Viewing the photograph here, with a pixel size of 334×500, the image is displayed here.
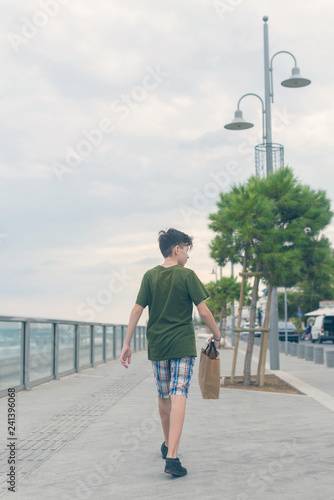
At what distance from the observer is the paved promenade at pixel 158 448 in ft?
14.4

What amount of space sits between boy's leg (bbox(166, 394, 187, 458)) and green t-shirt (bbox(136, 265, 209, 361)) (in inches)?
12.7

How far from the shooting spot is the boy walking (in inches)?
192

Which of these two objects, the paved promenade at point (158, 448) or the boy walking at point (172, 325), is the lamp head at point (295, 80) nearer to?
the paved promenade at point (158, 448)

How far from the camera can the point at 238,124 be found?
54.9 feet

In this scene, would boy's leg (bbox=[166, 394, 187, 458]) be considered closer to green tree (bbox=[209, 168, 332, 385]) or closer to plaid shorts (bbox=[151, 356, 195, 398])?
plaid shorts (bbox=[151, 356, 195, 398])

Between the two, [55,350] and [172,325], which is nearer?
[172,325]

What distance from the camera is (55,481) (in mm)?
4617

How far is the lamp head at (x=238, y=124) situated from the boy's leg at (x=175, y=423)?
12.6 meters

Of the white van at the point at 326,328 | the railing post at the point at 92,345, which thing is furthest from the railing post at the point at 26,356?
the white van at the point at 326,328

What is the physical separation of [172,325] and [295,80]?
525 inches

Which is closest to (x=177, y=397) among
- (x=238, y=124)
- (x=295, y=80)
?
(x=238, y=124)

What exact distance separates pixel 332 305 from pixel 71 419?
42341 mm

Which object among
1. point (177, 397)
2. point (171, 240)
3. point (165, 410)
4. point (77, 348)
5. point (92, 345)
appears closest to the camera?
point (177, 397)

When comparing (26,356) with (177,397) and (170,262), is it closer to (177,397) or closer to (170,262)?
(170,262)
